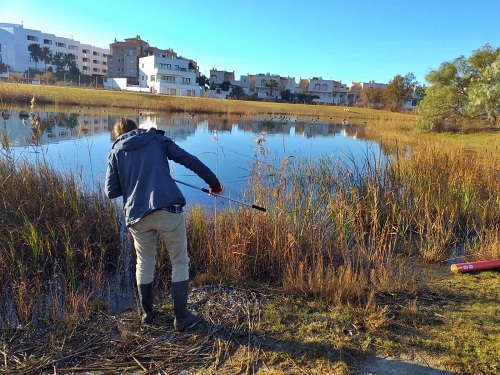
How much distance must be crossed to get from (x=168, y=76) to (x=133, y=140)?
236 feet

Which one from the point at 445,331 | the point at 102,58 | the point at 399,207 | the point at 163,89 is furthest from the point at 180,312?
the point at 102,58

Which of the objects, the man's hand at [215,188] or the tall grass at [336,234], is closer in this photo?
the man's hand at [215,188]

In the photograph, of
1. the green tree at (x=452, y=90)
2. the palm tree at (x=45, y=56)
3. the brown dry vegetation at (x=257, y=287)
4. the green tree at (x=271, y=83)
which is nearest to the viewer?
the brown dry vegetation at (x=257, y=287)

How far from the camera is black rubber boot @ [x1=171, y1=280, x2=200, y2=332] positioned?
117 inches

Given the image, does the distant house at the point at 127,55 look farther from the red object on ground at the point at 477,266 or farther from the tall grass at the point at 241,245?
the red object on ground at the point at 477,266

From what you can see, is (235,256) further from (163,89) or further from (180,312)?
(163,89)

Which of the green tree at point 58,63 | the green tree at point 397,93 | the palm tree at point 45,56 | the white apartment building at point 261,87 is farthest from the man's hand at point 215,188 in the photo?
the white apartment building at point 261,87

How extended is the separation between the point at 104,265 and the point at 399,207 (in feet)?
14.4

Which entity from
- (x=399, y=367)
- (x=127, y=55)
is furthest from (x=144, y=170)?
(x=127, y=55)

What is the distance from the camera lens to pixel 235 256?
13.3 ft

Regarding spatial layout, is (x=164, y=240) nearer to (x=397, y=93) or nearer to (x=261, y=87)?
(x=397, y=93)

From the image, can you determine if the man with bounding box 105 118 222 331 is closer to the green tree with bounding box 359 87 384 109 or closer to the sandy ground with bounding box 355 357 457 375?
the sandy ground with bounding box 355 357 457 375

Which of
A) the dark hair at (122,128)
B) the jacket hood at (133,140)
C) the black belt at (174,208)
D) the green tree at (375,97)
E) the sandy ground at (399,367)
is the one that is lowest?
the sandy ground at (399,367)

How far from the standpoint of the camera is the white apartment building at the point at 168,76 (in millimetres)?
65938
